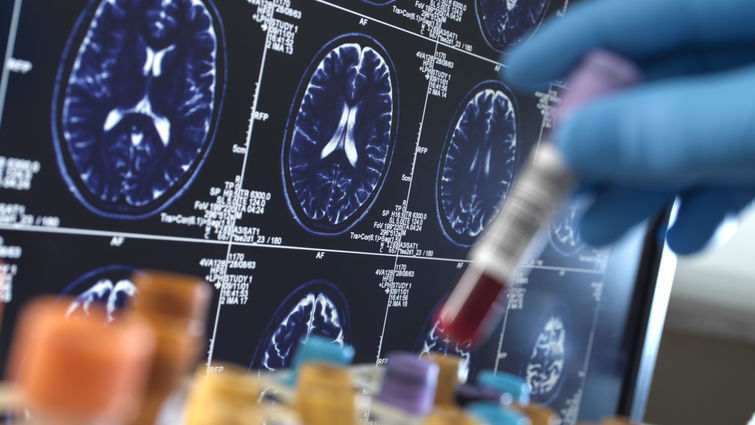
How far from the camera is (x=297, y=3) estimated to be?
119 centimetres

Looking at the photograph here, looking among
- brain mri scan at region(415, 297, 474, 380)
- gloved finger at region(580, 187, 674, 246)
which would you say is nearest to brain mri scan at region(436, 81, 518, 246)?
brain mri scan at region(415, 297, 474, 380)

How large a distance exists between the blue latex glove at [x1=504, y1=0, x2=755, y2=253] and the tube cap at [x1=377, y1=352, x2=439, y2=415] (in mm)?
249

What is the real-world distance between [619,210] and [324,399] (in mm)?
396

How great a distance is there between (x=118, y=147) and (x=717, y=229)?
77cm

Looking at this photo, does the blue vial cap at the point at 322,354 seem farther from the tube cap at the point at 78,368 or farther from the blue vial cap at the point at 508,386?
the tube cap at the point at 78,368

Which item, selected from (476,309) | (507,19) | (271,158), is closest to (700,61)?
(476,309)

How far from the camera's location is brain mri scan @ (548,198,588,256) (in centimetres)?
192

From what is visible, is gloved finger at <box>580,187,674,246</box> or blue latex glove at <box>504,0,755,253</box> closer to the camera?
blue latex glove at <box>504,0,755,253</box>

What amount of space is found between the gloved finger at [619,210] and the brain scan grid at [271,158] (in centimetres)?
55

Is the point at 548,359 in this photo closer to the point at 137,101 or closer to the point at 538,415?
the point at 538,415

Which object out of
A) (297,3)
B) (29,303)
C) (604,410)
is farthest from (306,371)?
(604,410)

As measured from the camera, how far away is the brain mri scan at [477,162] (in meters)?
1.55

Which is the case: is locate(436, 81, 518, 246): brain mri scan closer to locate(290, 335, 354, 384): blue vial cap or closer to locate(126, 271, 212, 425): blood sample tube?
locate(290, 335, 354, 384): blue vial cap

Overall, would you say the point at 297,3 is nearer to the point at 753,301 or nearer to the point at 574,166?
the point at 574,166
